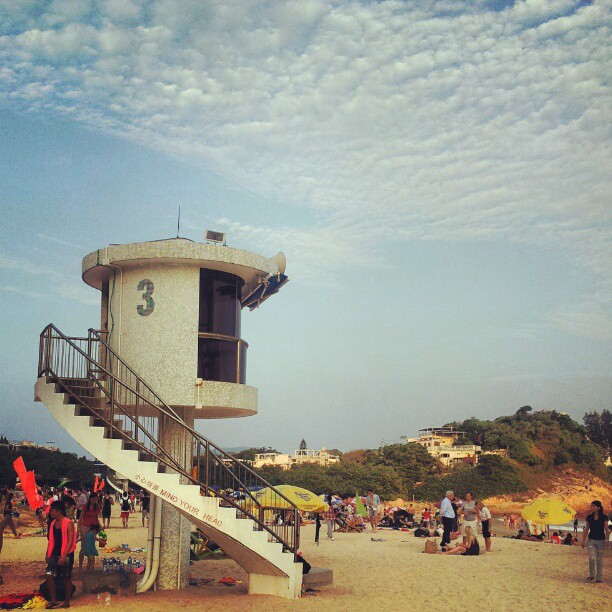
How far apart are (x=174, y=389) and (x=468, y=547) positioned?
10.7 meters

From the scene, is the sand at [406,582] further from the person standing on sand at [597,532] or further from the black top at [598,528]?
the black top at [598,528]

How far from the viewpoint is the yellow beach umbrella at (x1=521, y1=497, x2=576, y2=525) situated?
2406cm

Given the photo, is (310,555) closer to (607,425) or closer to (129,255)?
(129,255)

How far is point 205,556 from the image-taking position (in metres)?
→ 20.4

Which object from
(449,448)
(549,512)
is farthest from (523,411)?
(549,512)

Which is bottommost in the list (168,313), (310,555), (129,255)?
(310,555)

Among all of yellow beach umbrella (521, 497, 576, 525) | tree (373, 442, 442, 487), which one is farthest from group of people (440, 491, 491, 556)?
tree (373, 442, 442, 487)

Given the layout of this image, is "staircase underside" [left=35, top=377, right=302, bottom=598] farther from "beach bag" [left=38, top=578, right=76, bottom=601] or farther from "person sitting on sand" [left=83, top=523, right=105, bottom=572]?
"person sitting on sand" [left=83, top=523, right=105, bottom=572]

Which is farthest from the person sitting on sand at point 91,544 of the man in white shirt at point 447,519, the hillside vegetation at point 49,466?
the hillside vegetation at point 49,466

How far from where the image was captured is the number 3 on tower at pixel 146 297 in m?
15.2

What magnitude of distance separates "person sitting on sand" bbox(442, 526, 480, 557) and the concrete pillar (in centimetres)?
877

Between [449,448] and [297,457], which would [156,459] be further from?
[297,457]

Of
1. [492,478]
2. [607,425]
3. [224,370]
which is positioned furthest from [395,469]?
[224,370]

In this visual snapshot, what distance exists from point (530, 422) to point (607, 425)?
26014 mm
